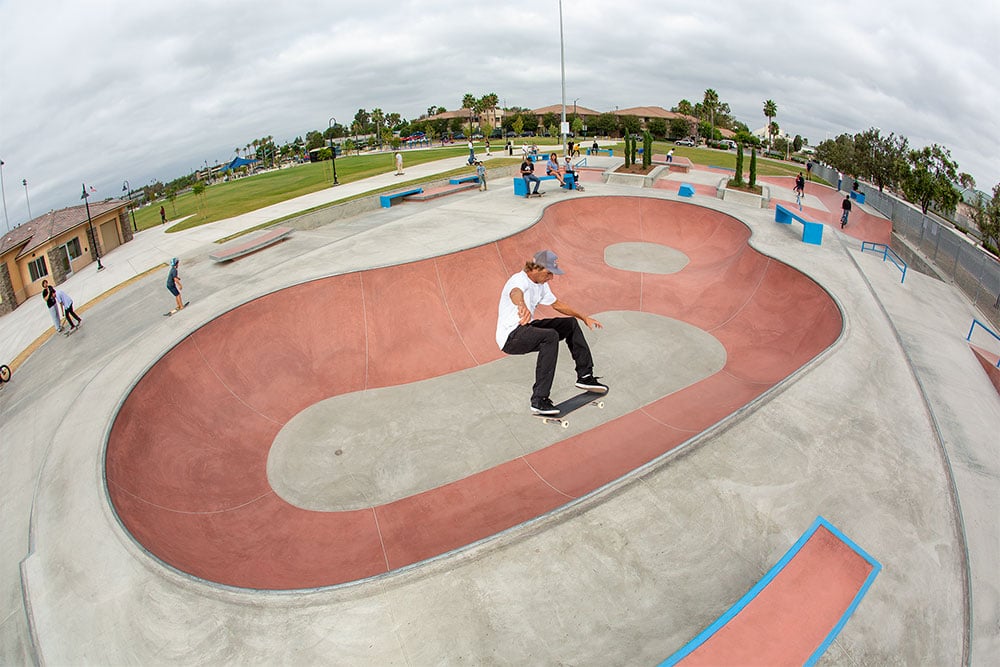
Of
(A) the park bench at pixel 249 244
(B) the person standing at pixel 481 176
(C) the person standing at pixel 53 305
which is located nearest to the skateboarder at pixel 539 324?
(C) the person standing at pixel 53 305

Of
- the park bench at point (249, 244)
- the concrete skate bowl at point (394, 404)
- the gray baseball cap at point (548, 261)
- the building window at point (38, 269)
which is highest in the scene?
the gray baseball cap at point (548, 261)

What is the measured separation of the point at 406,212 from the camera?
64.2 ft

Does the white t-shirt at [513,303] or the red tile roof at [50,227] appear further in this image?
the red tile roof at [50,227]

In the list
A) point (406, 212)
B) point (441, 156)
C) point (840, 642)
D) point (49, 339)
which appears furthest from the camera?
point (441, 156)

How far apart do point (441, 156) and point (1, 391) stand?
111 feet

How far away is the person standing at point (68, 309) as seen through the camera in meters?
11.8

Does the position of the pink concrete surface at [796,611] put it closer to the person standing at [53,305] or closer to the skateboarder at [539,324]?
the skateboarder at [539,324]

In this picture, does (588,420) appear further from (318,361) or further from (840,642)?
(318,361)

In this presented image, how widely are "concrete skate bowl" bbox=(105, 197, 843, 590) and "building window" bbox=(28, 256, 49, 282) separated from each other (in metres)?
13.5

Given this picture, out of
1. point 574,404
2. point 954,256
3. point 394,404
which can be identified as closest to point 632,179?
point 954,256

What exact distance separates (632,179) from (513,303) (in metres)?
23.0

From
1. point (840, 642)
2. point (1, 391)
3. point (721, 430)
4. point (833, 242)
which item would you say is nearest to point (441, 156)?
point (833, 242)

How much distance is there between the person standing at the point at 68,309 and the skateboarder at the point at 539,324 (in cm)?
1283

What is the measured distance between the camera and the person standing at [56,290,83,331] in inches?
466
